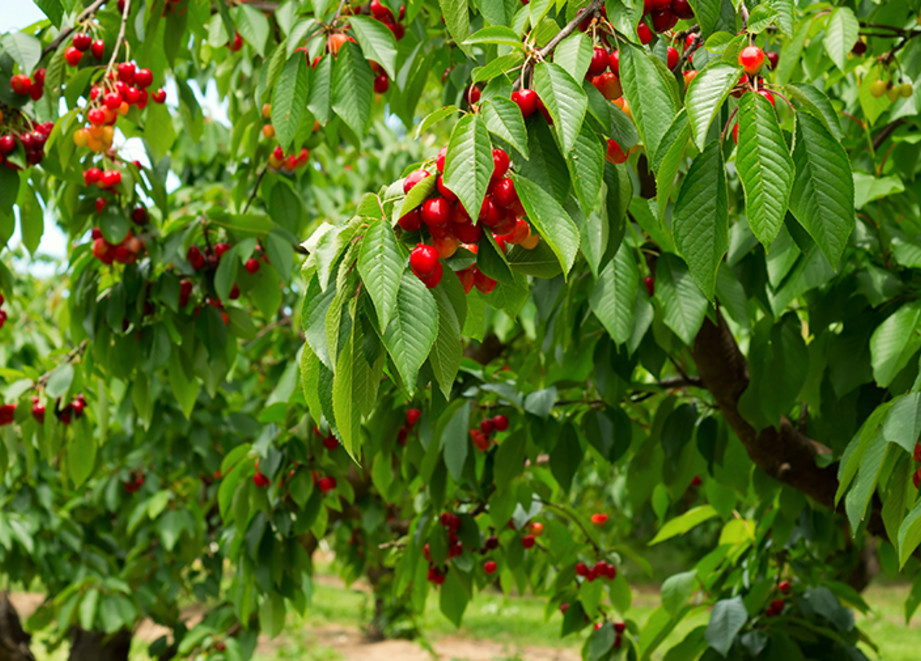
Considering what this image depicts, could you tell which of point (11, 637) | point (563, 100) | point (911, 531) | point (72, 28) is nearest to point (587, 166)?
point (563, 100)

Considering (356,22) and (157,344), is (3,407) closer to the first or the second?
(157,344)

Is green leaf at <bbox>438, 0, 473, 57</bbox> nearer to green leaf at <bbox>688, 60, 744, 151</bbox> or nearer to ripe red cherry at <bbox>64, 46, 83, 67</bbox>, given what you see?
green leaf at <bbox>688, 60, 744, 151</bbox>

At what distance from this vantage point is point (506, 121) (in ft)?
2.25

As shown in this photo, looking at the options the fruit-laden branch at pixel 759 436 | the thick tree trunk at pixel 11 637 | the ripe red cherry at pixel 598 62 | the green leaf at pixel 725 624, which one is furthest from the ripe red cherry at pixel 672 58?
the thick tree trunk at pixel 11 637

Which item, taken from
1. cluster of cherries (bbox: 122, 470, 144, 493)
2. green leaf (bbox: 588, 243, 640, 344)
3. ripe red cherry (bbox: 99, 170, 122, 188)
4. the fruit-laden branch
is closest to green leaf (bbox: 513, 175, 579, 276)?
green leaf (bbox: 588, 243, 640, 344)

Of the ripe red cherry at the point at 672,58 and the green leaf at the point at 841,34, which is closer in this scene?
the ripe red cherry at the point at 672,58

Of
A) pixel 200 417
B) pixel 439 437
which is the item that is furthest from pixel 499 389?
pixel 200 417

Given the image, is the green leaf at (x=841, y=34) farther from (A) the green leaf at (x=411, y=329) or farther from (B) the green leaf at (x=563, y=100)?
(A) the green leaf at (x=411, y=329)

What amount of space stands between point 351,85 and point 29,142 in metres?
0.71

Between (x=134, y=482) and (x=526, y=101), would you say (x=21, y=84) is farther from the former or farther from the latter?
(x=134, y=482)

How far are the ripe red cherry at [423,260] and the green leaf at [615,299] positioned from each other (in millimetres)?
707

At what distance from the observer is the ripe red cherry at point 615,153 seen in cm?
83

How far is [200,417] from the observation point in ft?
12.2

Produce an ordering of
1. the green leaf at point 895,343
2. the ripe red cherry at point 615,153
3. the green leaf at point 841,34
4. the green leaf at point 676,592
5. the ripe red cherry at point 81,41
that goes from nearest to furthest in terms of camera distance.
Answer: the ripe red cherry at point 615,153 → the green leaf at point 895,343 → the green leaf at point 841,34 → the ripe red cherry at point 81,41 → the green leaf at point 676,592
